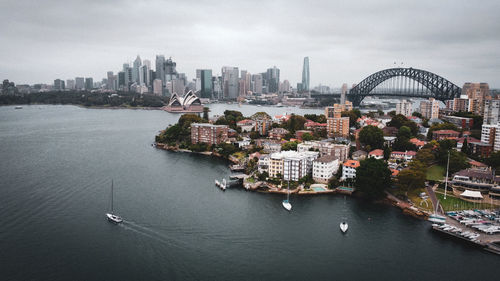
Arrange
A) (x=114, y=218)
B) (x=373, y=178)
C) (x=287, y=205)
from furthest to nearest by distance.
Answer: (x=373, y=178), (x=287, y=205), (x=114, y=218)

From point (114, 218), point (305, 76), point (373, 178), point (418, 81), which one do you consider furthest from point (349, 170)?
point (305, 76)

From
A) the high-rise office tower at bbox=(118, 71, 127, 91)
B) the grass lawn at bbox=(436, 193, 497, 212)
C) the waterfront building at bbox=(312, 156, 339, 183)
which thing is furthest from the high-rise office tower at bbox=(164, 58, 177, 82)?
the grass lawn at bbox=(436, 193, 497, 212)

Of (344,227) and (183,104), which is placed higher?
(183,104)

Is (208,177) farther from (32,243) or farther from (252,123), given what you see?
(252,123)

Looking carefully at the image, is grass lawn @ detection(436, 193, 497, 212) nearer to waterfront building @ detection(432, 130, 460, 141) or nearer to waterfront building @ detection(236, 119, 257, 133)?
waterfront building @ detection(432, 130, 460, 141)

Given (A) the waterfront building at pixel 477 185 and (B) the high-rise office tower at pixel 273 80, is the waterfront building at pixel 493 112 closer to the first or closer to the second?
(A) the waterfront building at pixel 477 185

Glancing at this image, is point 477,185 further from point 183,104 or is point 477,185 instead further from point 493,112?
point 183,104
